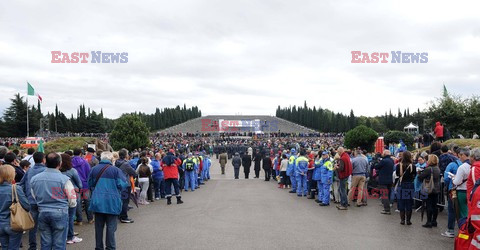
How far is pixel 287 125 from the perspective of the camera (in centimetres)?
10788

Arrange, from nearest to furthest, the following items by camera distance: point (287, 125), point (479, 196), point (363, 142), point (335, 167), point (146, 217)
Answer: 1. point (479, 196)
2. point (146, 217)
3. point (335, 167)
4. point (363, 142)
5. point (287, 125)

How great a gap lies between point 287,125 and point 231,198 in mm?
95109

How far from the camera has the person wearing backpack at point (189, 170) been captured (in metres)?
16.2

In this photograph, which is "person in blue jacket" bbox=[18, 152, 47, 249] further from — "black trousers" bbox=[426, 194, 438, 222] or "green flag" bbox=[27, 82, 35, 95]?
"green flag" bbox=[27, 82, 35, 95]

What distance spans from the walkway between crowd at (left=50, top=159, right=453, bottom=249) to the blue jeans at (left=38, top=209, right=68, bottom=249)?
66.7 inches

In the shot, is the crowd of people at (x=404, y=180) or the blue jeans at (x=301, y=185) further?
the blue jeans at (x=301, y=185)

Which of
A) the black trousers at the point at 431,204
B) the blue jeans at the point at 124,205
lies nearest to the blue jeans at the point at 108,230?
the blue jeans at the point at 124,205

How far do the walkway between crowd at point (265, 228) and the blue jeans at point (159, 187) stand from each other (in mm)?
1369

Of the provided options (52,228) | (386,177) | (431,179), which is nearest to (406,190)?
(431,179)

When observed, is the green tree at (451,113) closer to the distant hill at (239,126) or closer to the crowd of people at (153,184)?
the crowd of people at (153,184)

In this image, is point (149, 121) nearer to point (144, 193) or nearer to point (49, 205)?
point (144, 193)

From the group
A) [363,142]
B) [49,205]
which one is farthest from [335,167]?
[363,142]

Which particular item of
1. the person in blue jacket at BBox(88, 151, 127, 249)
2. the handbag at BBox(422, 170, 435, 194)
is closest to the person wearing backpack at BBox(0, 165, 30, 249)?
the person in blue jacket at BBox(88, 151, 127, 249)

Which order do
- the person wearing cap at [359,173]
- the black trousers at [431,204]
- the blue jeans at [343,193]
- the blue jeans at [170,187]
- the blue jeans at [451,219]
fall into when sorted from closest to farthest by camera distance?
1. the blue jeans at [451,219]
2. the black trousers at [431,204]
3. the blue jeans at [343,193]
4. the person wearing cap at [359,173]
5. the blue jeans at [170,187]
